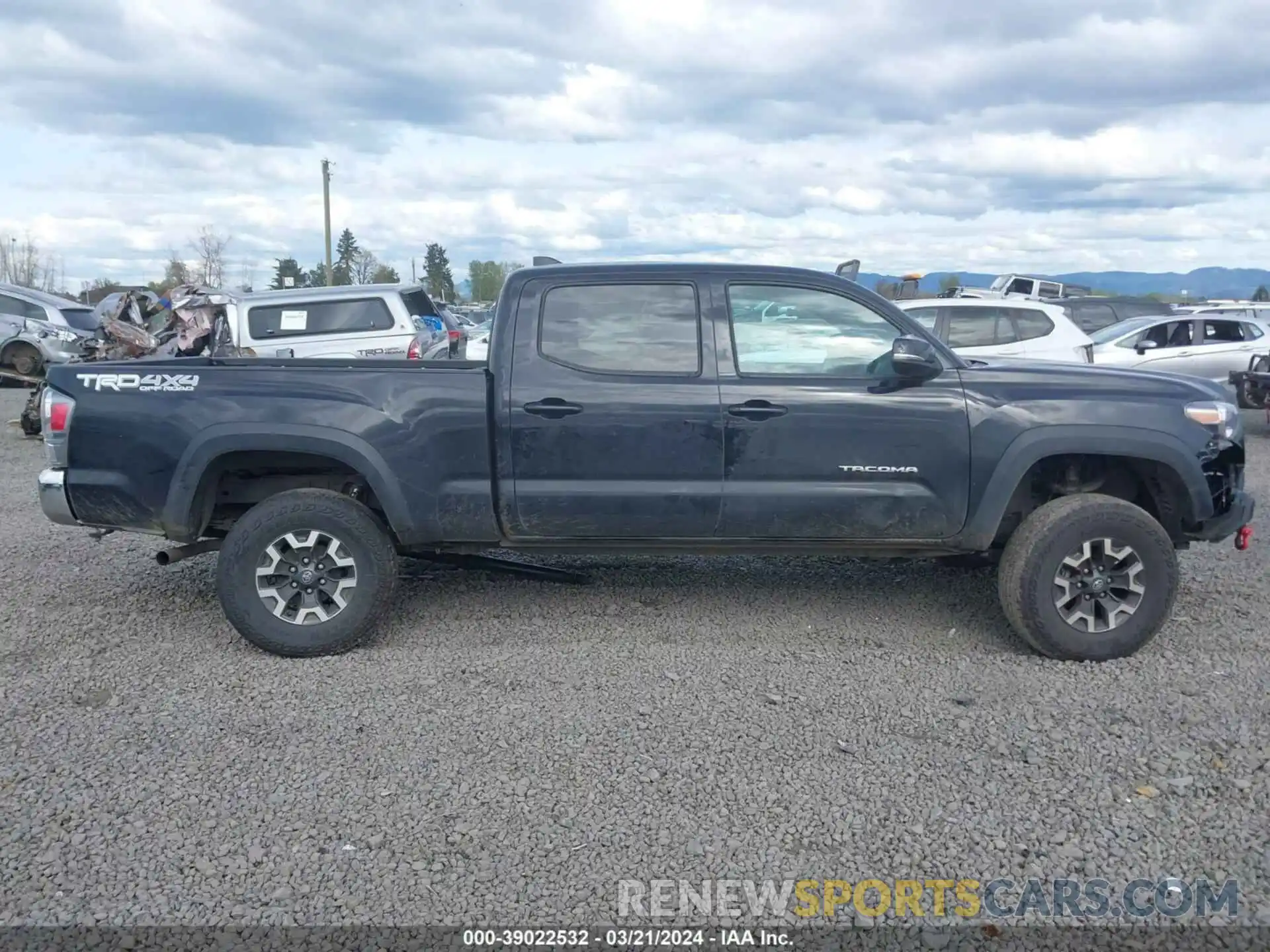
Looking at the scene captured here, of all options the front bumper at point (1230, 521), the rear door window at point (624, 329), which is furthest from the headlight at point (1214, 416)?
the rear door window at point (624, 329)

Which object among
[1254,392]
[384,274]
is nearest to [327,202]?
[384,274]

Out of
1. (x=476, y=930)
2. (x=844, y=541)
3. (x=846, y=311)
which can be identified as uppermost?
(x=846, y=311)

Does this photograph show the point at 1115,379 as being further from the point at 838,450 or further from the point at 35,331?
the point at 35,331

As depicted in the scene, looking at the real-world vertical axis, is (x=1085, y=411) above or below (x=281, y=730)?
above

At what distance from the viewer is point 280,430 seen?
4.77 metres

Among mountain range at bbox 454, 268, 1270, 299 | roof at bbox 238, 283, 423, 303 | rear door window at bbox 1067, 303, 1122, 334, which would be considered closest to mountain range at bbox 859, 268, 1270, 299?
mountain range at bbox 454, 268, 1270, 299

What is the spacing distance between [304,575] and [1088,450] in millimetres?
3615

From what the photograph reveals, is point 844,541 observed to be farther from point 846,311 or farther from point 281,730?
point 281,730

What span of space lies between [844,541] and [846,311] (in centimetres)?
108

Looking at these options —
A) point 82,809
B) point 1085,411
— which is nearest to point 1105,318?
point 1085,411

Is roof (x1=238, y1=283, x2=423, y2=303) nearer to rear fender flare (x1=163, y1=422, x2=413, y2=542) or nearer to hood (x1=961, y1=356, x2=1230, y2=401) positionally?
rear fender flare (x1=163, y1=422, x2=413, y2=542)

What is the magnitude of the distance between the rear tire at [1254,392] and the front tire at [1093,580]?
359 inches

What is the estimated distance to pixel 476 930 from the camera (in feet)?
9.45

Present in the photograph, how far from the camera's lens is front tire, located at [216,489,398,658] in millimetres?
4828
